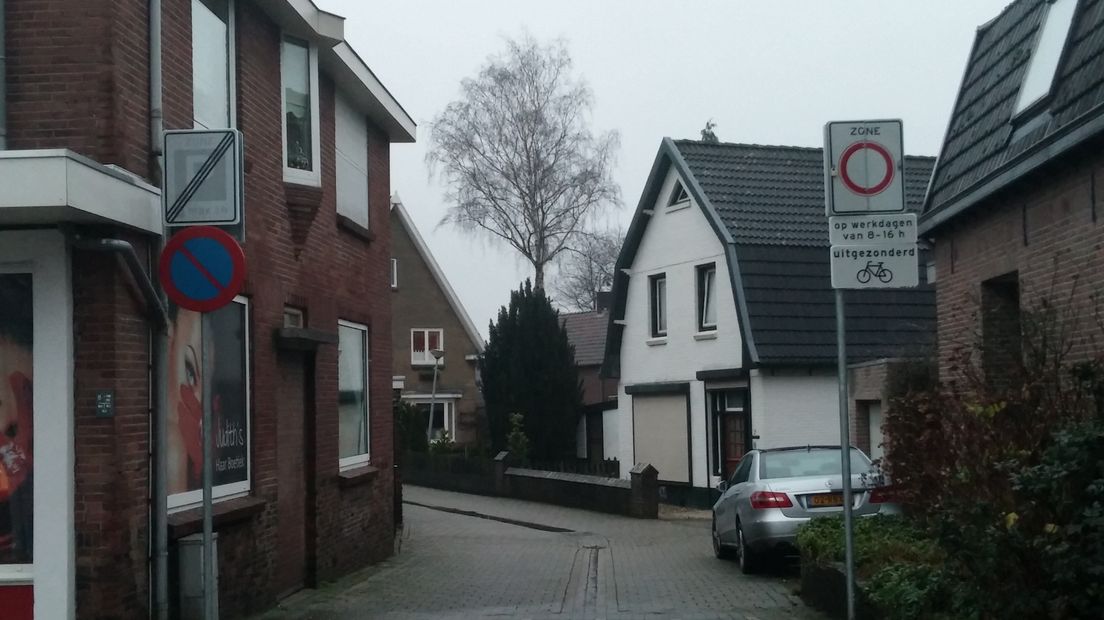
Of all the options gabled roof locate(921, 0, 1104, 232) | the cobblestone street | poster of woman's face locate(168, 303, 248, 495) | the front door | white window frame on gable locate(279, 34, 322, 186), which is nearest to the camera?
poster of woman's face locate(168, 303, 248, 495)

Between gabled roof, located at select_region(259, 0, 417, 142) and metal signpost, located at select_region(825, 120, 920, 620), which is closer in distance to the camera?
metal signpost, located at select_region(825, 120, 920, 620)

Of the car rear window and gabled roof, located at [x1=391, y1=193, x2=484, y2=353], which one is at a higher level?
gabled roof, located at [x1=391, y1=193, x2=484, y2=353]

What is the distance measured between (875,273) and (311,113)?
6837 millimetres

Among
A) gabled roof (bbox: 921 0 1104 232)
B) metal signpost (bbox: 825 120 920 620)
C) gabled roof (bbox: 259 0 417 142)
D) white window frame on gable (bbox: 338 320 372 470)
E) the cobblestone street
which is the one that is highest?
gabled roof (bbox: 259 0 417 142)

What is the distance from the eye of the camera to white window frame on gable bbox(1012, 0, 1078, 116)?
12.1 m

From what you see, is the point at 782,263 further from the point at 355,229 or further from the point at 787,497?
the point at 355,229

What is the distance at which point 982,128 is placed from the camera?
14250mm

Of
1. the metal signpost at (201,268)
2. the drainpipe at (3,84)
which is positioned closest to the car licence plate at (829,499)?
the metal signpost at (201,268)

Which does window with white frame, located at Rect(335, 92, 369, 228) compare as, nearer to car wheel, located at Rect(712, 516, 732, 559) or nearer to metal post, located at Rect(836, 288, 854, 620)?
car wheel, located at Rect(712, 516, 732, 559)

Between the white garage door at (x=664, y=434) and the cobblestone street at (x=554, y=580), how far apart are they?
4416 mm

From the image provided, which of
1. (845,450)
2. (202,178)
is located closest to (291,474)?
(202,178)

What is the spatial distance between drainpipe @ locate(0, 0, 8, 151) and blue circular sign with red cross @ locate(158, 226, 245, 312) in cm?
184

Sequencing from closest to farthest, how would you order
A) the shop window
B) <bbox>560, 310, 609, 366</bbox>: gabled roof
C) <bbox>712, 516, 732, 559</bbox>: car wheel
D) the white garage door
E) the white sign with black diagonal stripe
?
the white sign with black diagonal stripe
the shop window
<bbox>712, 516, 732, 559</bbox>: car wheel
the white garage door
<bbox>560, 310, 609, 366</bbox>: gabled roof

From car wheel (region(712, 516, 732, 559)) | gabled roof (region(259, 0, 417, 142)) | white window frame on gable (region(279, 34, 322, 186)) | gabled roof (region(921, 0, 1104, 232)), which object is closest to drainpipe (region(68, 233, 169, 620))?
white window frame on gable (region(279, 34, 322, 186))
